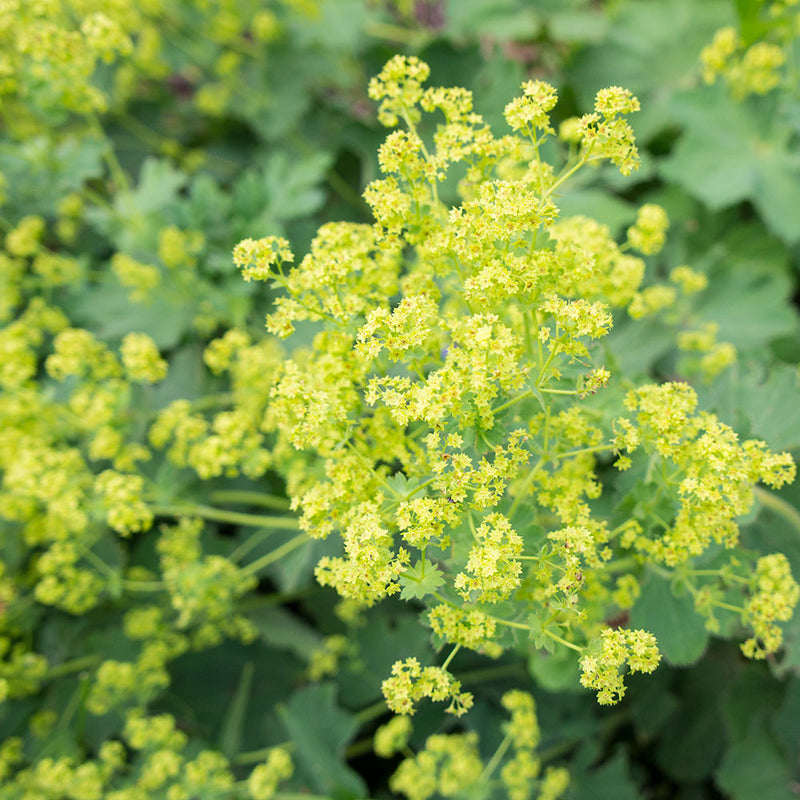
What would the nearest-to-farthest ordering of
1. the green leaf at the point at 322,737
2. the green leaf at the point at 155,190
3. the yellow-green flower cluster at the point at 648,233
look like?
the yellow-green flower cluster at the point at 648,233, the green leaf at the point at 322,737, the green leaf at the point at 155,190

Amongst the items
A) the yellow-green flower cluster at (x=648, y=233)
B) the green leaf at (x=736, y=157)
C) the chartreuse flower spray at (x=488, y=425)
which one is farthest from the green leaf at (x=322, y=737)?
the green leaf at (x=736, y=157)

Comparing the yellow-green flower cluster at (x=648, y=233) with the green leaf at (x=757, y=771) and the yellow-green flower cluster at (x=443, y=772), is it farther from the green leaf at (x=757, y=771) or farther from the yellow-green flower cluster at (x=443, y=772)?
the green leaf at (x=757, y=771)

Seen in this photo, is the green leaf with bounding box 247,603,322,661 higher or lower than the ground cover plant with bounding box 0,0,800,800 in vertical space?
lower

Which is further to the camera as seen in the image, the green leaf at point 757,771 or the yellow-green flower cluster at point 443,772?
the green leaf at point 757,771

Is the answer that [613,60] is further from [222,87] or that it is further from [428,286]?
[428,286]

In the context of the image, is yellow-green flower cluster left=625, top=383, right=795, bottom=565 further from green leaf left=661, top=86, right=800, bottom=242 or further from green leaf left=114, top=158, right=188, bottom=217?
green leaf left=114, top=158, right=188, bottom=217

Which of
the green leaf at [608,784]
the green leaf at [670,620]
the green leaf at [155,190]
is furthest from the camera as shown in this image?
the green leaf at [155,190]

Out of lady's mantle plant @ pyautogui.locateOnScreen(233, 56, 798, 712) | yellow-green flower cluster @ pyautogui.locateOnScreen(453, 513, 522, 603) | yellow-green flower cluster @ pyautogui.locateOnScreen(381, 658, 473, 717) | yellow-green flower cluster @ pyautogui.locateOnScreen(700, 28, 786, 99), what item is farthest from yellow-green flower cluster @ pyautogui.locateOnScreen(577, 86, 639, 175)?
yellow-green flower cluster @ pyautogui.locateOnScreen(700, 28, 786, 99)

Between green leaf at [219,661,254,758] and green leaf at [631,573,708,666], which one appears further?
green leaf at [219,661,254,758]

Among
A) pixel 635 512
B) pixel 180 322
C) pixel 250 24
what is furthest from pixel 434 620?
pixel 250 24
